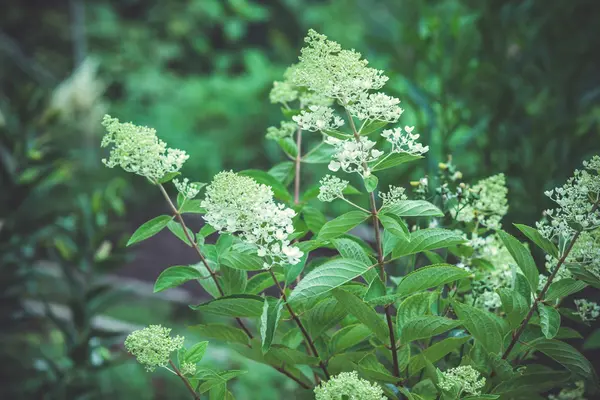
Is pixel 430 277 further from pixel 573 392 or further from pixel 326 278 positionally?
pixel 573 392

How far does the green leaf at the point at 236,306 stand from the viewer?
474 millimetres

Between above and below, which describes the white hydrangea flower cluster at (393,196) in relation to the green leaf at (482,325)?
above

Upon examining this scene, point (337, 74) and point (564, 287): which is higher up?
point (337, 74)

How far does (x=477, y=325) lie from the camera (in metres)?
0.48

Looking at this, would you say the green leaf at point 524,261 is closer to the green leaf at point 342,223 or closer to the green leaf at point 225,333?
the green leaf at point 342,223

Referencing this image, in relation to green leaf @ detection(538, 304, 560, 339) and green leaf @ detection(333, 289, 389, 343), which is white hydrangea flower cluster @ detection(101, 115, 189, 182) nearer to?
green leaf @ detection(333, 289, 389, 343)

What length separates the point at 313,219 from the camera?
58cm

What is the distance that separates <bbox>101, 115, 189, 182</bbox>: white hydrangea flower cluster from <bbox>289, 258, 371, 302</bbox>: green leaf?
0.13 m

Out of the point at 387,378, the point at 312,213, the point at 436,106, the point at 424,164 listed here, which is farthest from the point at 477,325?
the point at 436,106

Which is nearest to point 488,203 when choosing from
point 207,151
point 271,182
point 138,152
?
point 271,182

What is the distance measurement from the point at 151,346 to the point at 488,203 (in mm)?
309

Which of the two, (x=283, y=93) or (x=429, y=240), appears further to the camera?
(x=283, y=93)

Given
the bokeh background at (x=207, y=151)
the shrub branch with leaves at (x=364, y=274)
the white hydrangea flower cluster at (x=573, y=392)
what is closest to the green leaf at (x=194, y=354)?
the shrub branch with leaves at (x=364, y=274)

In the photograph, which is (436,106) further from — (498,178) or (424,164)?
(498,178)
